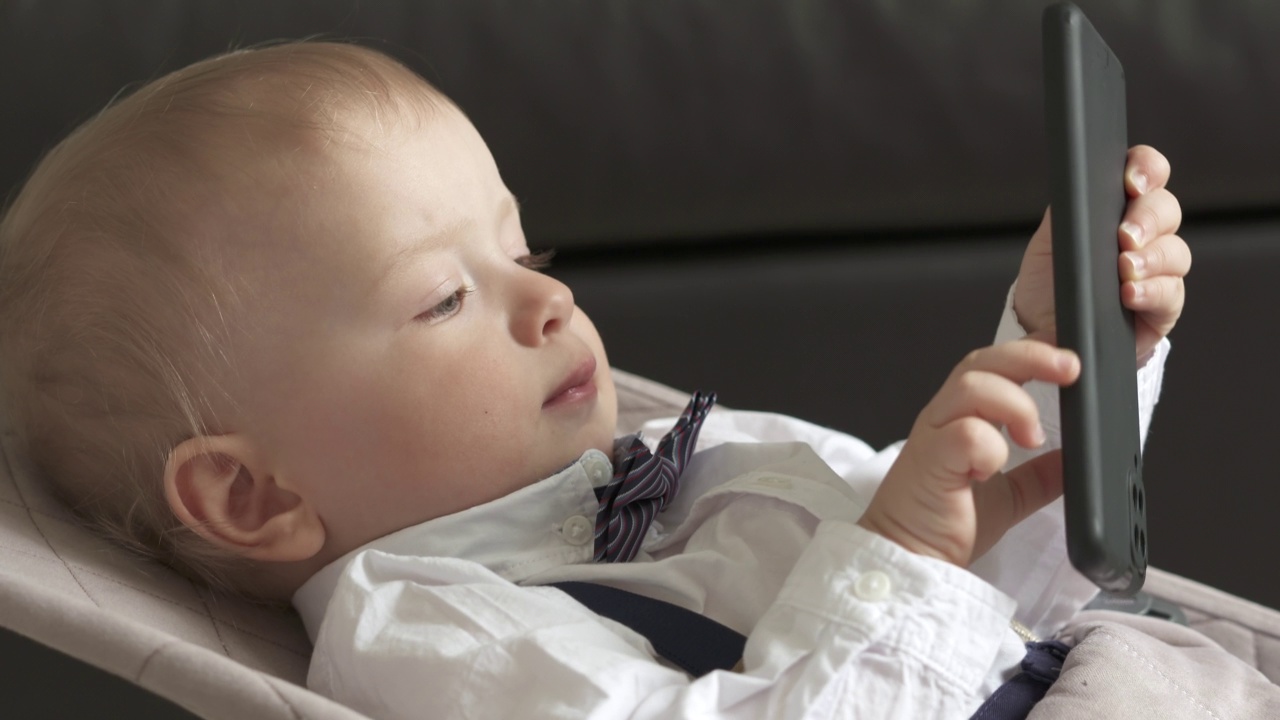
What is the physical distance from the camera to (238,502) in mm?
737

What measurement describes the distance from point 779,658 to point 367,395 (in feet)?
0.91

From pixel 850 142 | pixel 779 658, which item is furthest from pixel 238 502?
pixel 850 142

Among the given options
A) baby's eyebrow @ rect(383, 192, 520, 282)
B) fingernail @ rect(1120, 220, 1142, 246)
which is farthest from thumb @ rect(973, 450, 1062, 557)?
baby's eyebrow @ rect(383, 192, 520, 282)

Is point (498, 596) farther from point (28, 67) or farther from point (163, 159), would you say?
A: point (28, 67)

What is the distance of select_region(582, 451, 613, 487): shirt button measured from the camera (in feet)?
2.48

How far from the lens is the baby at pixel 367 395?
0.66m

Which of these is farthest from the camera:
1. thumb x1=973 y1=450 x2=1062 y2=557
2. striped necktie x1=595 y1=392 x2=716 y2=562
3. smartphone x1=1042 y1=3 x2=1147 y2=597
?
striped necktie x1=595 y1=392 x2=716 y2=562

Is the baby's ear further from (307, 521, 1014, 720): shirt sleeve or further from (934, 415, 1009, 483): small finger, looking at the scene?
(934, 415, 1009, 483): small finger

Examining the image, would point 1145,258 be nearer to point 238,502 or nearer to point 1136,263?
point 1136,263

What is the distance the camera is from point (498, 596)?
0.64 m

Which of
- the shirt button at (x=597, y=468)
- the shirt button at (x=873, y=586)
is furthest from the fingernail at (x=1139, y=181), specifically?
the shirt button at (x=597, y=468)

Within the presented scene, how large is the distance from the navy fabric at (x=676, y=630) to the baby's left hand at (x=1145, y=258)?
26cm

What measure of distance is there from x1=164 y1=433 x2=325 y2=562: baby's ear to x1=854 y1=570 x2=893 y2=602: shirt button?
1.08 feet

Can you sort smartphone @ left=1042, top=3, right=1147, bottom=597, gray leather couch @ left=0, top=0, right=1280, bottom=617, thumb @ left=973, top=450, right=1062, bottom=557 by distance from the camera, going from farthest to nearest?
gray leather couch @ left=0, top=0, right=1280, bottom=617
thumb @ left=973, top=450, right=1062, bottom=557
smartphone @ left=1042, top=3, right=1147, bottom=597
